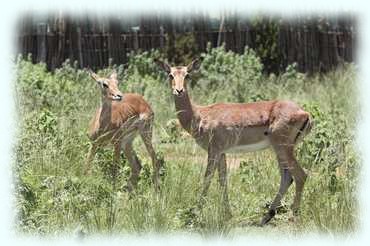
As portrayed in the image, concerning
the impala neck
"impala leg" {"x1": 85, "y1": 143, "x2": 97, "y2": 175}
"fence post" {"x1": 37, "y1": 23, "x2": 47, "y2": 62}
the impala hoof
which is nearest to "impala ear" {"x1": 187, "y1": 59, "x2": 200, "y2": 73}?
the impala neck

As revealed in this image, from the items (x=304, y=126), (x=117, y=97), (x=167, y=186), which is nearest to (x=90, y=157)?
(x=167, y=186)

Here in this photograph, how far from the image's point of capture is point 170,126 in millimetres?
8133

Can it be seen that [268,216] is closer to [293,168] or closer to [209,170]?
[293,168]

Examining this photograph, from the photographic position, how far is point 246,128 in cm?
728

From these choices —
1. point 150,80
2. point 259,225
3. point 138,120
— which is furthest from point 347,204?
point 150,80

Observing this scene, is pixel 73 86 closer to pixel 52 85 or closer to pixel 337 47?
pixel 52 85

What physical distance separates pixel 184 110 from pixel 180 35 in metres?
7.82

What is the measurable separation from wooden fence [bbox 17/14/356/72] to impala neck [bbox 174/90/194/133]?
7032mm

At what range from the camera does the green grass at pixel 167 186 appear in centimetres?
562

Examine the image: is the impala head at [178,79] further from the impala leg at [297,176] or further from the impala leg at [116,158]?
the impala leg at [297,176]

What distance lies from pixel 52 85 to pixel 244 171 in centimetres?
457

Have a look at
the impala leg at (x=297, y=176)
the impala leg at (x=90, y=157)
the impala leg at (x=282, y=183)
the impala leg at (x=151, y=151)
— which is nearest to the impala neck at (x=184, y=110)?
the impala leg at (x=151, y=151)

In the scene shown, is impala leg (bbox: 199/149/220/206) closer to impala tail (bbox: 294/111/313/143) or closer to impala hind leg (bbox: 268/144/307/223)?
impala hind leg (bbox: 268/144/307/223)

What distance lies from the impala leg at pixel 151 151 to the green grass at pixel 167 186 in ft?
0.28
